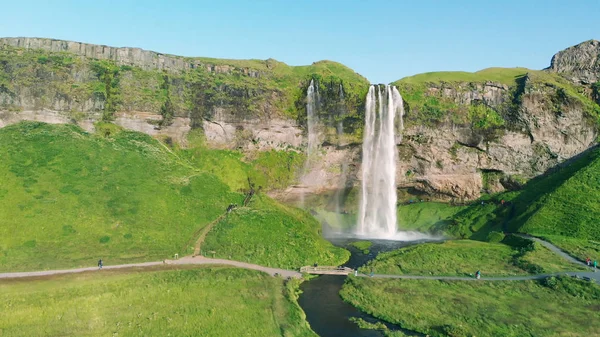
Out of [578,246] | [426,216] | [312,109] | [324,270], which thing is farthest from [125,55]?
[578,246]

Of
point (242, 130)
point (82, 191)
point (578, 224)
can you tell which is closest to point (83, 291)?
Result: point (82, 191)

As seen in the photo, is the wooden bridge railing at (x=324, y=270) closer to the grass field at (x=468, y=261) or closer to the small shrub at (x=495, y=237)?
the grass field at (x=468, y=261)

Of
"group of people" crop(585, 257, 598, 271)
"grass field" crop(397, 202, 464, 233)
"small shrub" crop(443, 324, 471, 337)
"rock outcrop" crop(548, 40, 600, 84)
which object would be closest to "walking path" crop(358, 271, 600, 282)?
"group of people" crop(585, 257, 598, 271)

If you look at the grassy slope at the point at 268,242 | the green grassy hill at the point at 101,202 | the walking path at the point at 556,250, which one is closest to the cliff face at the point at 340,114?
the green grassy hill at the point at 101,202

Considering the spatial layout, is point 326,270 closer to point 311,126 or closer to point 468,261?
point 468,261

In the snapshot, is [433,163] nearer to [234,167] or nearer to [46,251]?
[234,167]

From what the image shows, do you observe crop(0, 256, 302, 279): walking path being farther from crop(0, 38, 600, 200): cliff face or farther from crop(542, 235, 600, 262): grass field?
crop(542, 235, 600, 262): grass field
